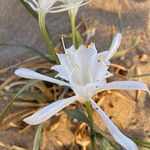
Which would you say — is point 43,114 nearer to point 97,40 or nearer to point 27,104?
point 27,104

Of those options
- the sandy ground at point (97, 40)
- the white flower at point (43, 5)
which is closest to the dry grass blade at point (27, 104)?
the sandy ground at point (97, 40)

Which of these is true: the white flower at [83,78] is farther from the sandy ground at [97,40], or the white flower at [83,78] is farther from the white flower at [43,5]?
the sandy ground at [97,40]

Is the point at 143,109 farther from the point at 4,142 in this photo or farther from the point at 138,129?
the point at 4,142

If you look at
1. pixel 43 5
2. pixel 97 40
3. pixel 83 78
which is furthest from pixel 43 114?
pixel 97 40

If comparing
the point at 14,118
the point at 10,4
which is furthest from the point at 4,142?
the point at 10,4

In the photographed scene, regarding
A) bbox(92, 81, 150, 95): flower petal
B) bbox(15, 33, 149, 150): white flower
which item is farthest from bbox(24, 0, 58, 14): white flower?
bbox(92, 81, 150, 95): flower petal
